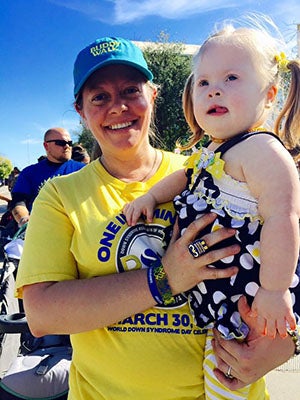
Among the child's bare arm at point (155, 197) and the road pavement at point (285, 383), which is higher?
the child's bare arm at point (155, 197)

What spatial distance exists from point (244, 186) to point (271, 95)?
38 centimetres

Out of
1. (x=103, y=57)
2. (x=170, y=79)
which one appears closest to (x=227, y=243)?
(x=103, y=57)

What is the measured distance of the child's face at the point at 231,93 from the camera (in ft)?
4.66

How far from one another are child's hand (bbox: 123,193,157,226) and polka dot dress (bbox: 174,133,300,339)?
0.12 meters

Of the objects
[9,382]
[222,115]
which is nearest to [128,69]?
[222,115]

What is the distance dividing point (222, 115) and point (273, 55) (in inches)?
12.1

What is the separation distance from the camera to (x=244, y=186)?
135 centimetres

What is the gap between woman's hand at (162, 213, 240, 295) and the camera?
1341 millimetres

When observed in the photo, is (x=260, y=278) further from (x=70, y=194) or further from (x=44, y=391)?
(x=44, y=391)

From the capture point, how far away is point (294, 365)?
356 centimetres

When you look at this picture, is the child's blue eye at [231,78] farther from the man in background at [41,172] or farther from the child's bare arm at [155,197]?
the man in background at [41,172]

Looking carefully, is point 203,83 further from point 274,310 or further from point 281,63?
point 274,310

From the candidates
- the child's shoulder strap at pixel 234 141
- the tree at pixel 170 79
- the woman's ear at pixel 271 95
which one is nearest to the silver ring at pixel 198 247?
the child's shoulder strap at pixel 234 141

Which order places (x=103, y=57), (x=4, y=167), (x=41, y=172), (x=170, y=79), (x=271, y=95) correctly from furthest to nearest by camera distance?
(x=4, y=167) < (x=170, y=79) < (x=41, y=172) < (x=103, y=57) < (x=271, y=95)
